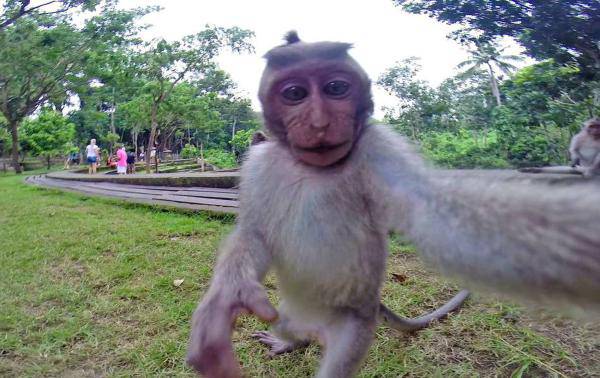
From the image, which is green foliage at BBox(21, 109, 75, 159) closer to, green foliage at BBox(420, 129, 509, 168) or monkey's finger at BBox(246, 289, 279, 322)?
green foliage at BBox(420, 129, 509, 168)

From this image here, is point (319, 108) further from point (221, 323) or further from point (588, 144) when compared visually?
point (588, 144)

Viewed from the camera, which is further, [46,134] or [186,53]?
[46,134]

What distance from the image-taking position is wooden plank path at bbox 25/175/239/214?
778 cm

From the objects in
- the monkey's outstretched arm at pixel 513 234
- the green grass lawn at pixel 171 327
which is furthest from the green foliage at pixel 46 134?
the monkey's outstretched arm at pixel 513 234

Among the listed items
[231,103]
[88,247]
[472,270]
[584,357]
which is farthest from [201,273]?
[231,103]

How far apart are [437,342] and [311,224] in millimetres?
1654

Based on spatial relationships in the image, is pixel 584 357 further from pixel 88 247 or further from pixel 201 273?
pixel 88 247

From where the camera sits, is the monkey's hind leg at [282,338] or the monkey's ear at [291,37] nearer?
the monkey's ear at [291,37]

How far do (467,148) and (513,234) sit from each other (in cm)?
1457

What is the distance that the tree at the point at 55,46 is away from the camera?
1817 centimetres

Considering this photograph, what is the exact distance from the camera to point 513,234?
1327 mm

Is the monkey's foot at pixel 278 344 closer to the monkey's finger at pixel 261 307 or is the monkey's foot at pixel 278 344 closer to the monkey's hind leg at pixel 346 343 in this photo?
the monkey's hind leg at pixel 346 343

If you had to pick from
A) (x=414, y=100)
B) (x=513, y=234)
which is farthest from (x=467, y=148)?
(x=513, y=234)

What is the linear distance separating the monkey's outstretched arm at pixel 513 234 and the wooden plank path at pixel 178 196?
5.51 meters
